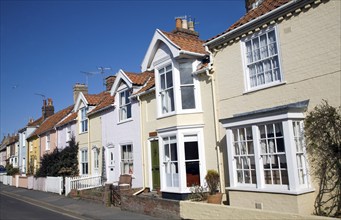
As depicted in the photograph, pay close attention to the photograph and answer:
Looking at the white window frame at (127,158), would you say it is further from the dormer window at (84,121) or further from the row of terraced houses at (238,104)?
the dormer window at (84,121)

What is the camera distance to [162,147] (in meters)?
14.7

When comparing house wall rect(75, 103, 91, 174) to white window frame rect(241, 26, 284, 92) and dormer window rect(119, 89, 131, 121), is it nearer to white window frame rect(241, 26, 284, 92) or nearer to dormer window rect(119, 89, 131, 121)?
dormer window rect(119, 89, 131, 121)

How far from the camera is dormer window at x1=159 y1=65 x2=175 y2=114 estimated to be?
1455 cm

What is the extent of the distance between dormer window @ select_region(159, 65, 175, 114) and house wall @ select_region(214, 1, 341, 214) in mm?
3751

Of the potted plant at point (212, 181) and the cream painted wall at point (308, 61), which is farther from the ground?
the cream painted wall at point (308, 61)

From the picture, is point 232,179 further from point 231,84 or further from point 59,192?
point 59,192

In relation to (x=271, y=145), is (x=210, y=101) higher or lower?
higher

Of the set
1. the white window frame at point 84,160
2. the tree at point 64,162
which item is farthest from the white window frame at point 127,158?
the tree at point 64,162

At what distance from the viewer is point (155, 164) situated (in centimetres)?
1612

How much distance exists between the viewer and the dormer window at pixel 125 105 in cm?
1867

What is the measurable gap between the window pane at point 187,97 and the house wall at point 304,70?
2.75 metres

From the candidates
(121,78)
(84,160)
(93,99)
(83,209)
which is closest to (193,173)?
(83,209)

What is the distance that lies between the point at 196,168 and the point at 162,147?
6.40ft

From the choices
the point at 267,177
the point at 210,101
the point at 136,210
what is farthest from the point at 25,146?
the point at 267,177
